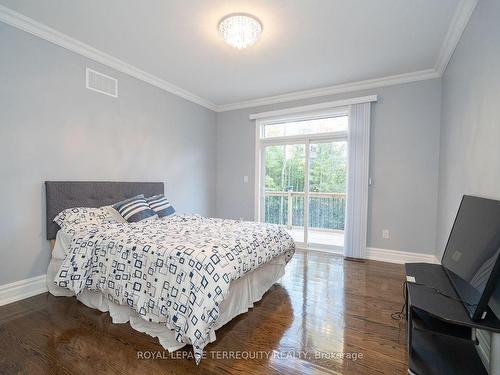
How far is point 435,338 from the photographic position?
5.27ft

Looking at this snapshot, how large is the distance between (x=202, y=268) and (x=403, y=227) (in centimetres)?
321

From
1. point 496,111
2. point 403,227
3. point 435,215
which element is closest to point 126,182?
point 496,111

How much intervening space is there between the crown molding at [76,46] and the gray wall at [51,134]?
0.06m

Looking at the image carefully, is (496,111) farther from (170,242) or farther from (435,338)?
(170,242)

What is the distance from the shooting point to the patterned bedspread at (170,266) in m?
1.59

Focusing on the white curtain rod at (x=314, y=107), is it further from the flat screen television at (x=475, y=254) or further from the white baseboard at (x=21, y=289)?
the white baseboard at (x=21, y=289)

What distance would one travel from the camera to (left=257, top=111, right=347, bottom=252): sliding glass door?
13.5 ft

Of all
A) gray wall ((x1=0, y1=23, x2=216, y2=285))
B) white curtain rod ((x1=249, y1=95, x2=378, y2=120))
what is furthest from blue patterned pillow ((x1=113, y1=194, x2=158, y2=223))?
white curtain rod ((x1=249, y1=95, x2=378, y2=120))

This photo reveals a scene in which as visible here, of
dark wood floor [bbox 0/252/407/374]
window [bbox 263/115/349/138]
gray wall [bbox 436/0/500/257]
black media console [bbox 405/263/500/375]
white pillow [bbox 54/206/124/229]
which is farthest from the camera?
window [bbox 263/115/349/138]

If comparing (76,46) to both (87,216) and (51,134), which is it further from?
(87,216)

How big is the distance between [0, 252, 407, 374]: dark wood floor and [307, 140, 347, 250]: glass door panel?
174 cm

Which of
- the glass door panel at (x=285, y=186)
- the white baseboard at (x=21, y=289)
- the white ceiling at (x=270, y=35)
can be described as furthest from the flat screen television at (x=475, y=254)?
the white baseboard at (x=21, y=289)

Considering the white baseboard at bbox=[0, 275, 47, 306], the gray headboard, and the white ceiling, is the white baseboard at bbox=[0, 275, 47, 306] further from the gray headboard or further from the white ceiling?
the white ceiling

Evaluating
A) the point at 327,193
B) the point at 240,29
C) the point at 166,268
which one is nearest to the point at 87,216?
the point at 166,268
